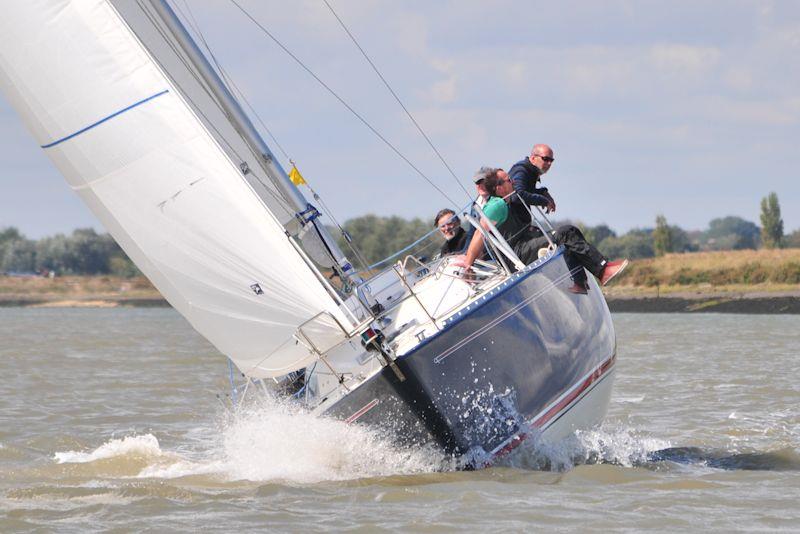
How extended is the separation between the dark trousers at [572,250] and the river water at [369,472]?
1.38 metres

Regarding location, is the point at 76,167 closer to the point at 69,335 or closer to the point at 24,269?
the point at 69,335

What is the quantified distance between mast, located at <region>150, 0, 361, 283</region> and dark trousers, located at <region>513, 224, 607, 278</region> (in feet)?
4.57

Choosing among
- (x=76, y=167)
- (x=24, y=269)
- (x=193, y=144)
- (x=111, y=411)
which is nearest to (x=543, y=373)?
(x=193, y=144)

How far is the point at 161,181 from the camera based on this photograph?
970cm

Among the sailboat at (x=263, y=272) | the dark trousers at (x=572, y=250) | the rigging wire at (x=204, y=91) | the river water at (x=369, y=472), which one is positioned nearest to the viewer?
the river water at (x=369, y=472)

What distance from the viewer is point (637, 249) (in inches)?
4483

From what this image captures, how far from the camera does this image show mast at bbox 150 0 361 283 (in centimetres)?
1028

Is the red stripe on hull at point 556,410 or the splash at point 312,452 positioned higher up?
the splash at point 312,452

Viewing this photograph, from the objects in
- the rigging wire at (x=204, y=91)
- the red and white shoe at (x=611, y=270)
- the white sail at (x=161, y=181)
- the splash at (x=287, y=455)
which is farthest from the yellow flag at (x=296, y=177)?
the red and white shoe at (x=611, y=270)

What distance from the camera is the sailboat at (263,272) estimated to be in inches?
365

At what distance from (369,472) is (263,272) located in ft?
5.36

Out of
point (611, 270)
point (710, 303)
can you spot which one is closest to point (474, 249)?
point (611, 270)

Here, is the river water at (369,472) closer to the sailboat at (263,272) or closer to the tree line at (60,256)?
the sailboat at (263,272)

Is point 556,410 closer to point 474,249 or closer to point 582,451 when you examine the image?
point 582,451
